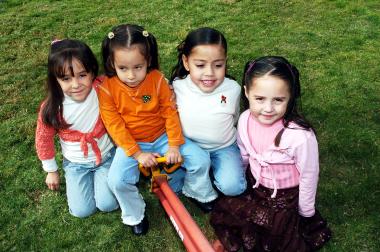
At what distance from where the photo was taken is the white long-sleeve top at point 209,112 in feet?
9.98

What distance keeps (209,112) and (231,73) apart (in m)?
1.78

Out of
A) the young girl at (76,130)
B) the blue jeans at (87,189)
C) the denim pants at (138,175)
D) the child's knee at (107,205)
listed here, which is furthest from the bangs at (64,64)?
the child's knee at (107,205)

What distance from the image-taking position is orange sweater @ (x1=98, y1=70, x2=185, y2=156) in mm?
2975

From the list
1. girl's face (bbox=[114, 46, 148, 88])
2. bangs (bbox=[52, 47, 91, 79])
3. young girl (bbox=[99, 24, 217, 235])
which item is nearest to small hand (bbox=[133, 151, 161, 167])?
young girl (bbox=[99, 24, 217, 235])

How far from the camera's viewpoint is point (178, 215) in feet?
8.43

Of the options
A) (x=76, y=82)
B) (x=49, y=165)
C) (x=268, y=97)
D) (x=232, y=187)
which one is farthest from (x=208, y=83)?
(x=49, y=165)

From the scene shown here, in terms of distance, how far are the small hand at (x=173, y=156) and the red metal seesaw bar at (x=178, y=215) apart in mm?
41

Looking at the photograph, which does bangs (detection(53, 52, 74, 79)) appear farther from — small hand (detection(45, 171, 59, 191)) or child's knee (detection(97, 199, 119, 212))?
child's knee (detection(97, 199, 119, 212))

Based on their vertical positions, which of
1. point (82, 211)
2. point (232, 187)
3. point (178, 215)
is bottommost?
point (82, 211)

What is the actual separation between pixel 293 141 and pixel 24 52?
3.92 meters

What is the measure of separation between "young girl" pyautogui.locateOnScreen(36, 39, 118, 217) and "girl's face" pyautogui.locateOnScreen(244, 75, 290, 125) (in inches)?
42.5

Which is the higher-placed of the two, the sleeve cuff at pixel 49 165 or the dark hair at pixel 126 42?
the dark hair at pixel 126 42

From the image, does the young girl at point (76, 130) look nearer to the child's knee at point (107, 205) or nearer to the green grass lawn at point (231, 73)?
the child's knee at point (107, 205)

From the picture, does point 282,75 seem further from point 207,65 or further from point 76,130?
point 76,130
